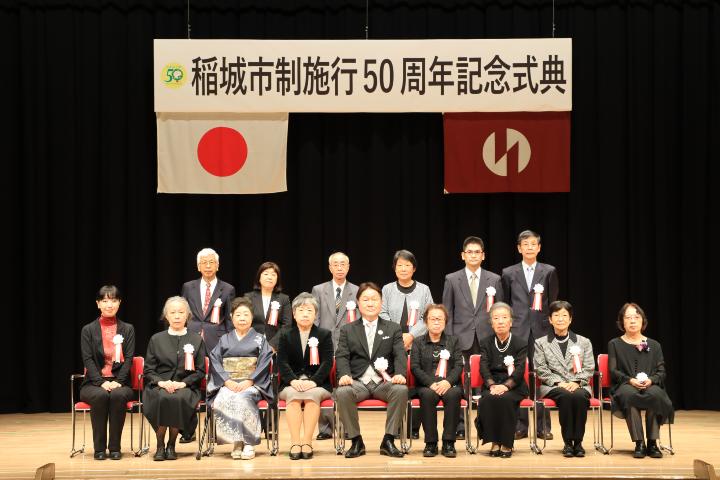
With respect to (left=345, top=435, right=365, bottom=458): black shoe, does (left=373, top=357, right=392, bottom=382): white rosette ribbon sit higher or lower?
higher

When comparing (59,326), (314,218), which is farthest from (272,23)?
(59,326)

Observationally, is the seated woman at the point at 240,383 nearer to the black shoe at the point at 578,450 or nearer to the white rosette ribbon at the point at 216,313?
the white rosette ribbon at the point at 216,313

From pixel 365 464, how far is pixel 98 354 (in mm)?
1966

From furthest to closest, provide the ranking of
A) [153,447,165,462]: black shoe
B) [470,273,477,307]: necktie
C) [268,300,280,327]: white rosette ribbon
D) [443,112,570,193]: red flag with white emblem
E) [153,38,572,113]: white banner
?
[443,112,570,193]: red flag with white emblem
[153,38,572,113]: white banner
[470,273,477,307]: necktie
[268,300,280,327]: white rosette ribbon
[153,447,165,462]: black shoe

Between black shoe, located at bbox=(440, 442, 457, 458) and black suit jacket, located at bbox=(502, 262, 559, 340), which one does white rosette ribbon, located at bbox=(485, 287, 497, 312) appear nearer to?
black suit jacket, located at bbox=(502, 262, 559, 340)

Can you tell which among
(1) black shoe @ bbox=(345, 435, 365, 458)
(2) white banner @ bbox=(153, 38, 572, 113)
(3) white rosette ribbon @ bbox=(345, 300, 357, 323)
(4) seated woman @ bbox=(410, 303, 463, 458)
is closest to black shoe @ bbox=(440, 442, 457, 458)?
(4) seated woman @ bbox=(410, 303, 463, 458)

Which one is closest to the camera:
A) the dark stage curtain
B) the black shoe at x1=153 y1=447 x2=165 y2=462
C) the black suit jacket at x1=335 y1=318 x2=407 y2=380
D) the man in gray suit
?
the black shoe at x1=153 y1=447 x2=165 y2=462

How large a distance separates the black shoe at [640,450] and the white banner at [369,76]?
11.0 feet

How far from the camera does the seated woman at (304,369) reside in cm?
610

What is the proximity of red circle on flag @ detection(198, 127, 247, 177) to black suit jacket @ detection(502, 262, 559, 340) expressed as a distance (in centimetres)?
277

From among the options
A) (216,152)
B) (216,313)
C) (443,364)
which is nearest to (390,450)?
(443,364)

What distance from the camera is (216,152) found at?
27.8 ft

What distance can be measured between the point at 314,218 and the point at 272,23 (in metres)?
1.81

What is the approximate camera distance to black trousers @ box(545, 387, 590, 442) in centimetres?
604
